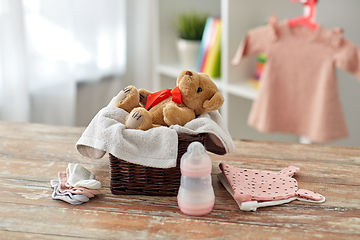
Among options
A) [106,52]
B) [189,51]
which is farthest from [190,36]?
[106,52]

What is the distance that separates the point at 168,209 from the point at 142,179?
0.30 ft

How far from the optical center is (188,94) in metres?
0.82

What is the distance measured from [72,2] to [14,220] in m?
1.36

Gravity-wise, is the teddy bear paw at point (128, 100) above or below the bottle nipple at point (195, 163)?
above

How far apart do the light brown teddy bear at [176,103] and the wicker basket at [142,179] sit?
70 mm

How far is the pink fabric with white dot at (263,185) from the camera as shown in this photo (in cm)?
79

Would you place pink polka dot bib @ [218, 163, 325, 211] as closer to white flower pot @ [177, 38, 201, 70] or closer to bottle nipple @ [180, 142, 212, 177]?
bottle nipple @ [180, 142, 212, 177]

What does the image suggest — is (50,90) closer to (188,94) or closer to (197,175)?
(188,94)

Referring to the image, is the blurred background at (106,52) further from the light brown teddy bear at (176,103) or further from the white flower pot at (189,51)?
the light brown teddy bear at (176,103)

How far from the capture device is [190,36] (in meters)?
2.13

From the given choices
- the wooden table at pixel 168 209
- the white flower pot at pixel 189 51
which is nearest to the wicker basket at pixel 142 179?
the wooden table at pixel 168 209

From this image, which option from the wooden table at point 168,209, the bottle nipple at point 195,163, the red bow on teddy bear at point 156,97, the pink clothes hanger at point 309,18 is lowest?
the wooden table at point 168,209

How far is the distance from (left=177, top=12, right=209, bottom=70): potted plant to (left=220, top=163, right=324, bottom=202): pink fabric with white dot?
1.30 m

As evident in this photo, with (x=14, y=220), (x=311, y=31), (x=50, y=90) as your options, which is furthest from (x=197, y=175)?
(x=50, y=90)
